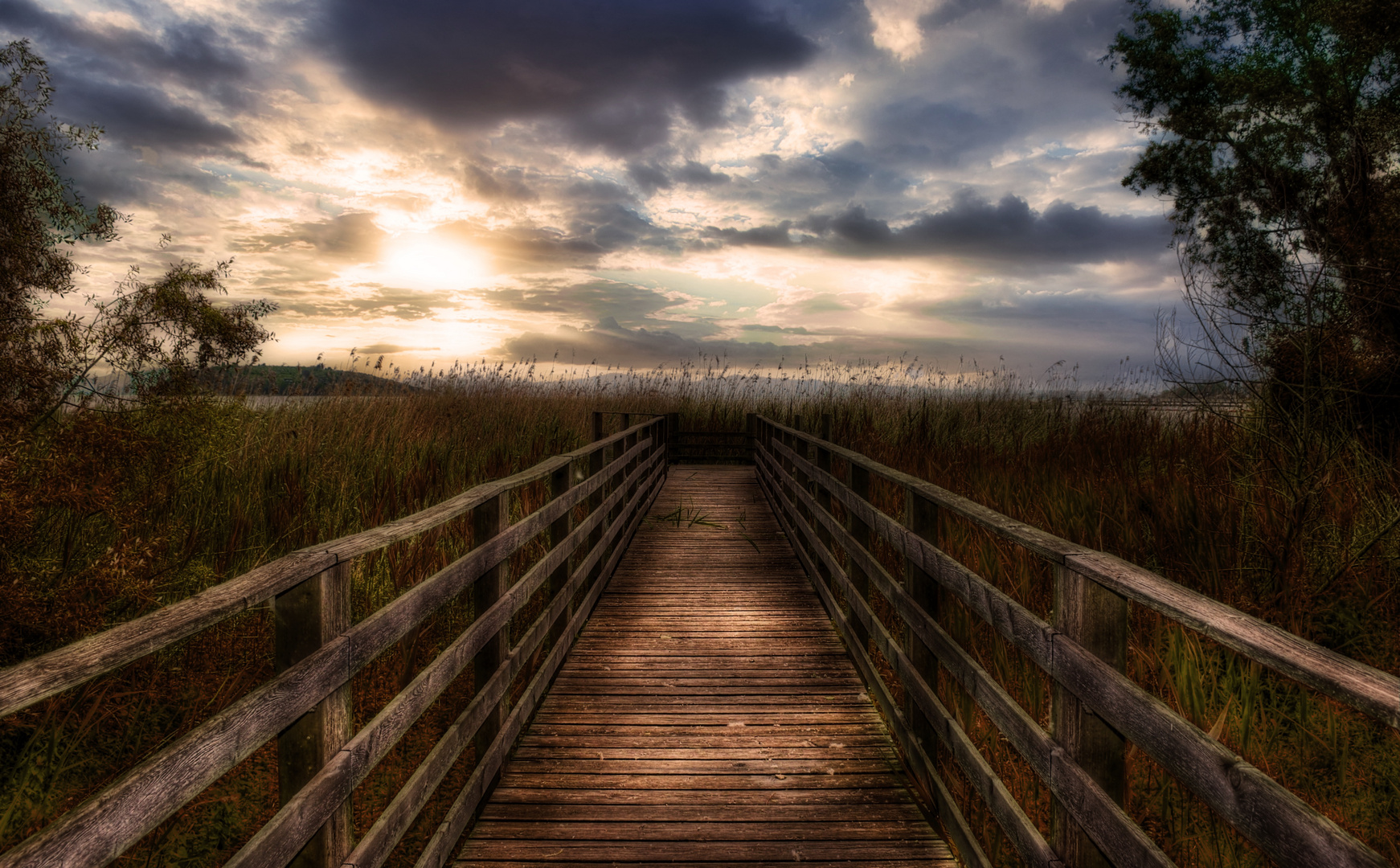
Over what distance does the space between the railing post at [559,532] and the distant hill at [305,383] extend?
203 inches

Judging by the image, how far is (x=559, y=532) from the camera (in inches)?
167

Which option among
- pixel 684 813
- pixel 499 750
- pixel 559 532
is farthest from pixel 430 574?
pixel 684 813

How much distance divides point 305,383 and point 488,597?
30.0 ft

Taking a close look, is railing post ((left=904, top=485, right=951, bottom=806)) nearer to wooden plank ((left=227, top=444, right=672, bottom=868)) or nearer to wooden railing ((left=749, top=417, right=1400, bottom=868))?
wooden railing ((left=749, top=417, right=1400, bottom=868))

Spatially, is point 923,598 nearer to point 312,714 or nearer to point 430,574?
point 312,714

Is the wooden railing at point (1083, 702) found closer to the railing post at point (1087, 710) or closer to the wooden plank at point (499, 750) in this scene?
the railing post at point (1087, 710)

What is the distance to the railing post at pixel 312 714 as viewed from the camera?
1.64m

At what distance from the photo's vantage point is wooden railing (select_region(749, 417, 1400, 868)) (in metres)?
1.11

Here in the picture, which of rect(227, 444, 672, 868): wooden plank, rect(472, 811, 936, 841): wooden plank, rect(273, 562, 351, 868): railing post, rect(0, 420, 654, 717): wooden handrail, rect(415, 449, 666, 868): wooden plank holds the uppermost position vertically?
rect(0, 420, 654, 717): wooden handrail

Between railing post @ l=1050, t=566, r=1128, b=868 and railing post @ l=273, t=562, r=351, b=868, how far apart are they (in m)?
1.89

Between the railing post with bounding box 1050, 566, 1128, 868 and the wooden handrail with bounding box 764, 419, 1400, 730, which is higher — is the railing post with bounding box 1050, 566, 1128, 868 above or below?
below

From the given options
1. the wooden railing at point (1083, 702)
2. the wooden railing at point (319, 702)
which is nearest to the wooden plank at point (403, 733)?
the wooden railing at point (319, 702)

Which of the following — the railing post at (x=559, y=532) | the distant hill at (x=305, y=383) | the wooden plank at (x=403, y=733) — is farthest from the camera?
the distant hill at (x=305, y=383)

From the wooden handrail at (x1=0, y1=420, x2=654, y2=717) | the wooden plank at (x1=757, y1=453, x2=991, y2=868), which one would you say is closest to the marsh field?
the wooden plank at (x1=757, y1=453, x2=991, y2=868)
